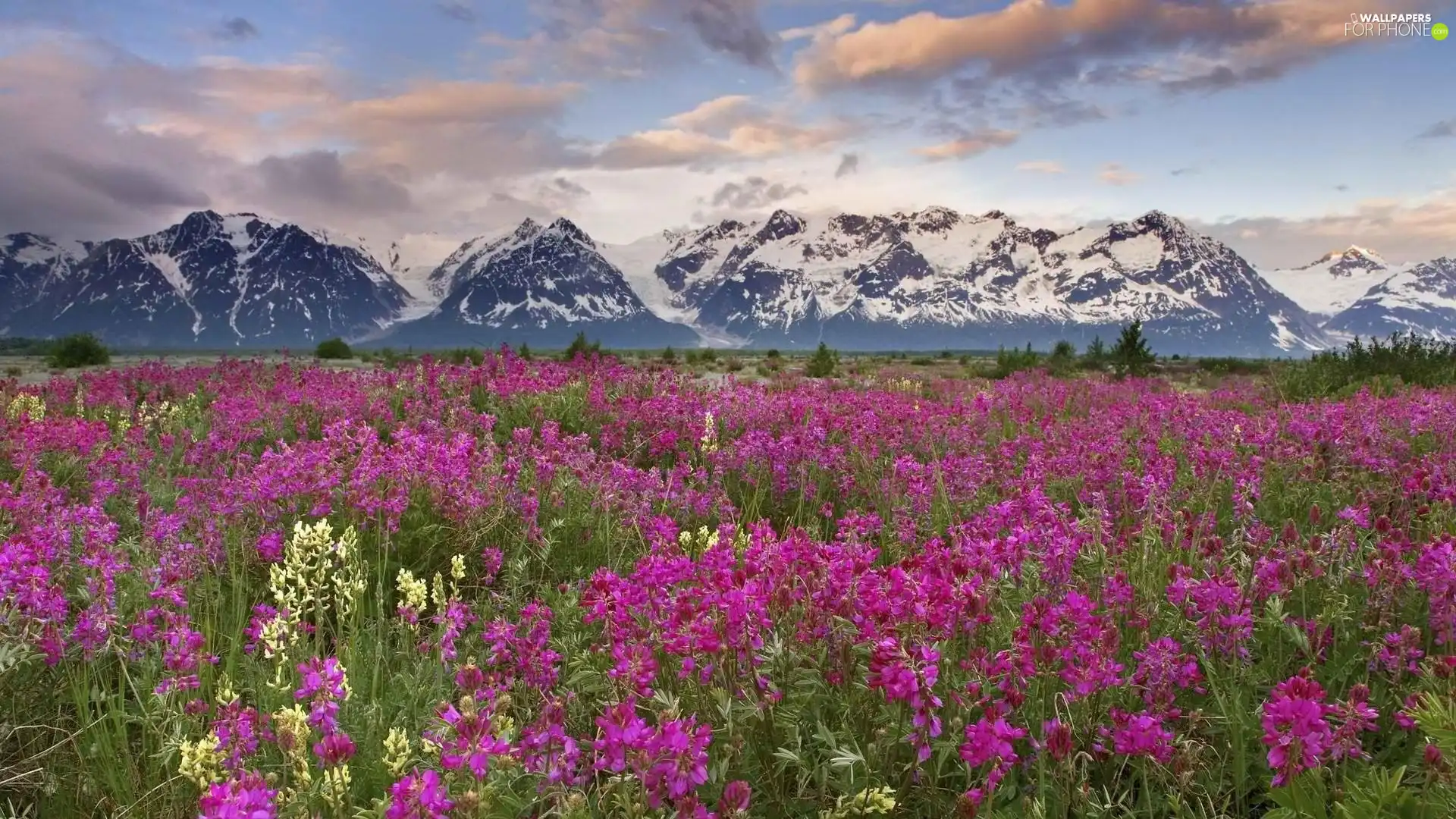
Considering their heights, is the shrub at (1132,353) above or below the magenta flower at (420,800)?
above

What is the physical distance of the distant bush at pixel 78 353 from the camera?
26.5m

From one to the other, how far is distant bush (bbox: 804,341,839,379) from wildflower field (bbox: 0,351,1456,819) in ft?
65.7

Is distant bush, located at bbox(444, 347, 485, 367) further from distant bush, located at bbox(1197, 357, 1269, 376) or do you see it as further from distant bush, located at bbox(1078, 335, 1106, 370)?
distant bush, located at bbox(1197, 357, 1269, 376)

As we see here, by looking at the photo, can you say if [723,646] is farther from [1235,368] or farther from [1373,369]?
[1235,368]

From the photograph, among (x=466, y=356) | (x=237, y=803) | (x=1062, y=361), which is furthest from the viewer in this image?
(x=1062, y=361)

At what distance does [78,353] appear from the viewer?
2672cm

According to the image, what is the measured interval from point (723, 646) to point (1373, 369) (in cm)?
2159

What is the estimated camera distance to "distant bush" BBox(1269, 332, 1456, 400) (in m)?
Answer: 15.8

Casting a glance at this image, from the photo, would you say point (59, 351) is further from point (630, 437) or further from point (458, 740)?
point (458, 740)

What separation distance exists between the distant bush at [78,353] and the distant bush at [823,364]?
930 inches

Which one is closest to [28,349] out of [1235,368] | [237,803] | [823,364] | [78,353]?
[78,353]

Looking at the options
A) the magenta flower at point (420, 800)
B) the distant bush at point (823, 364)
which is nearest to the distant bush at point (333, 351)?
the distant bush at point (823, 364)

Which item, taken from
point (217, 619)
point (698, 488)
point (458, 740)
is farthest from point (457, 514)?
point (458, 740)

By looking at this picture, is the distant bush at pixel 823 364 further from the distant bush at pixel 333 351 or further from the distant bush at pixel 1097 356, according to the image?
the distant bush at pixel 333 351
